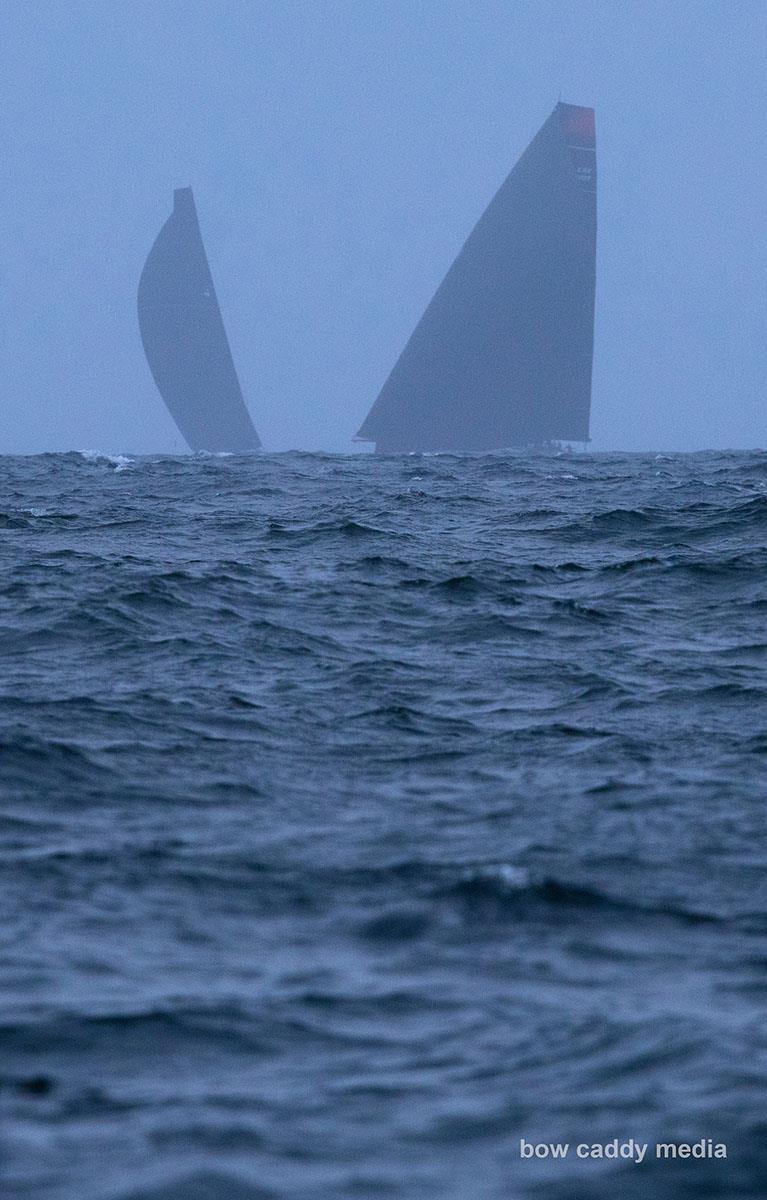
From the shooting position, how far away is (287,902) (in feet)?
18.7

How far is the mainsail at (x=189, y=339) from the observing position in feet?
218

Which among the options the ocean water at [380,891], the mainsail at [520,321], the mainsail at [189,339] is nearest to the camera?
the ocean water at [380,891]

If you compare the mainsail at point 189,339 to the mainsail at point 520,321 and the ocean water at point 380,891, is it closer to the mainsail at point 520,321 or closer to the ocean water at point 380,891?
the mainsail at point 520,321

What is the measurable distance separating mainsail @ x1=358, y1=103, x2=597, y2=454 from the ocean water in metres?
50.2

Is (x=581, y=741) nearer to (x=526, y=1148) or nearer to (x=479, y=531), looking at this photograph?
(x=526, y=1148)

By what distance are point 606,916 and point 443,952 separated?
2.15ft

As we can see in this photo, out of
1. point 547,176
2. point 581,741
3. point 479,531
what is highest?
point 547,176

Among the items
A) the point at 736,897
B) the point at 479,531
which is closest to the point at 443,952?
the point at 736,897

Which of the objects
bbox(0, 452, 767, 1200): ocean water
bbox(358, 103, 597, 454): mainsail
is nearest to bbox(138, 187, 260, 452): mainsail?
bbox(358, 103, 597, 454): mainsail

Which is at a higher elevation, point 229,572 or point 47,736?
point 229,572

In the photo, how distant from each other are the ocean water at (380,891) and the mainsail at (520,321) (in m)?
50.2

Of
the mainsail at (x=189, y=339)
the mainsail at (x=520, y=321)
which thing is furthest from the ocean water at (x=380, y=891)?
the mainsail at (x=189, y=339)

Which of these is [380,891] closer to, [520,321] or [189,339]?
[520,321]

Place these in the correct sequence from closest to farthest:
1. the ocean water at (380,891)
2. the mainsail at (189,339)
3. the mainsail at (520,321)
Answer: the ocean water at (380,891) < the mainsail at (520,321) < the mainsail at (189,339)
